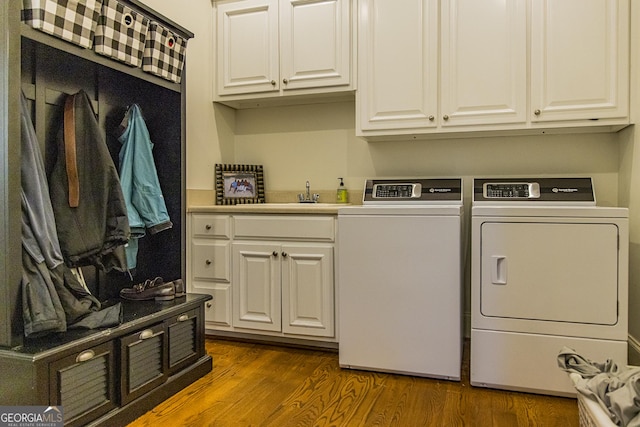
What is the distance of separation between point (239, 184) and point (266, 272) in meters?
0.76

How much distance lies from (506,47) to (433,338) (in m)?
1.60

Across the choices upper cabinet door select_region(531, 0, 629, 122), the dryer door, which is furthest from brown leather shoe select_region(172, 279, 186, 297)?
upper cabinet door select_region(531, 0, 629, 122)

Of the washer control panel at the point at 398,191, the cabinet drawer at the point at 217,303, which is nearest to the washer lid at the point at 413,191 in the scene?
the washer control panel at the point at 398,191

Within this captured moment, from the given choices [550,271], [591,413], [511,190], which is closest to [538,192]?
[511,190]

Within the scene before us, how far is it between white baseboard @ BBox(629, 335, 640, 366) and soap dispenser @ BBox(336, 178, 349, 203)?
5.86 ft

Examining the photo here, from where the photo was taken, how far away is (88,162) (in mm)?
1878

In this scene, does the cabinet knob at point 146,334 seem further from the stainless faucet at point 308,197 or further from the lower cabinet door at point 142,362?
the stainless faucet at point 308,197

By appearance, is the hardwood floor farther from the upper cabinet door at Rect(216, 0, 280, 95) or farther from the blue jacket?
the upper cabinet door at Rect(216, 0, 280, 95)

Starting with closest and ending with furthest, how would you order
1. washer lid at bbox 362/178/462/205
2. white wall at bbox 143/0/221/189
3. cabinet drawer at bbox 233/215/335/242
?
cabinet drawer at bbox 233/215/335/242
washer lid at bbox 362/178/462/205
white wall at bbox 143/0/221/189

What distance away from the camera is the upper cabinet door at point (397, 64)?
8.36 ft

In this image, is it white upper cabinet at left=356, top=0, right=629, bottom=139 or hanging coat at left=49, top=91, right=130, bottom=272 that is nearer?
hanging coat at left=49, top=91, right=130, bottom=272

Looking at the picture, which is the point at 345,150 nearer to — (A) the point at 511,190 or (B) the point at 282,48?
(B) the point at 282,48

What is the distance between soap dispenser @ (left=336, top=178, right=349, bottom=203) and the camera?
304 cm

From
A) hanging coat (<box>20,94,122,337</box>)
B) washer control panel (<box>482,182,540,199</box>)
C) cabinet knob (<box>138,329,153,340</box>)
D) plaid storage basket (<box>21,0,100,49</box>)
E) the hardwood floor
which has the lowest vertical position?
the hardwood floor
